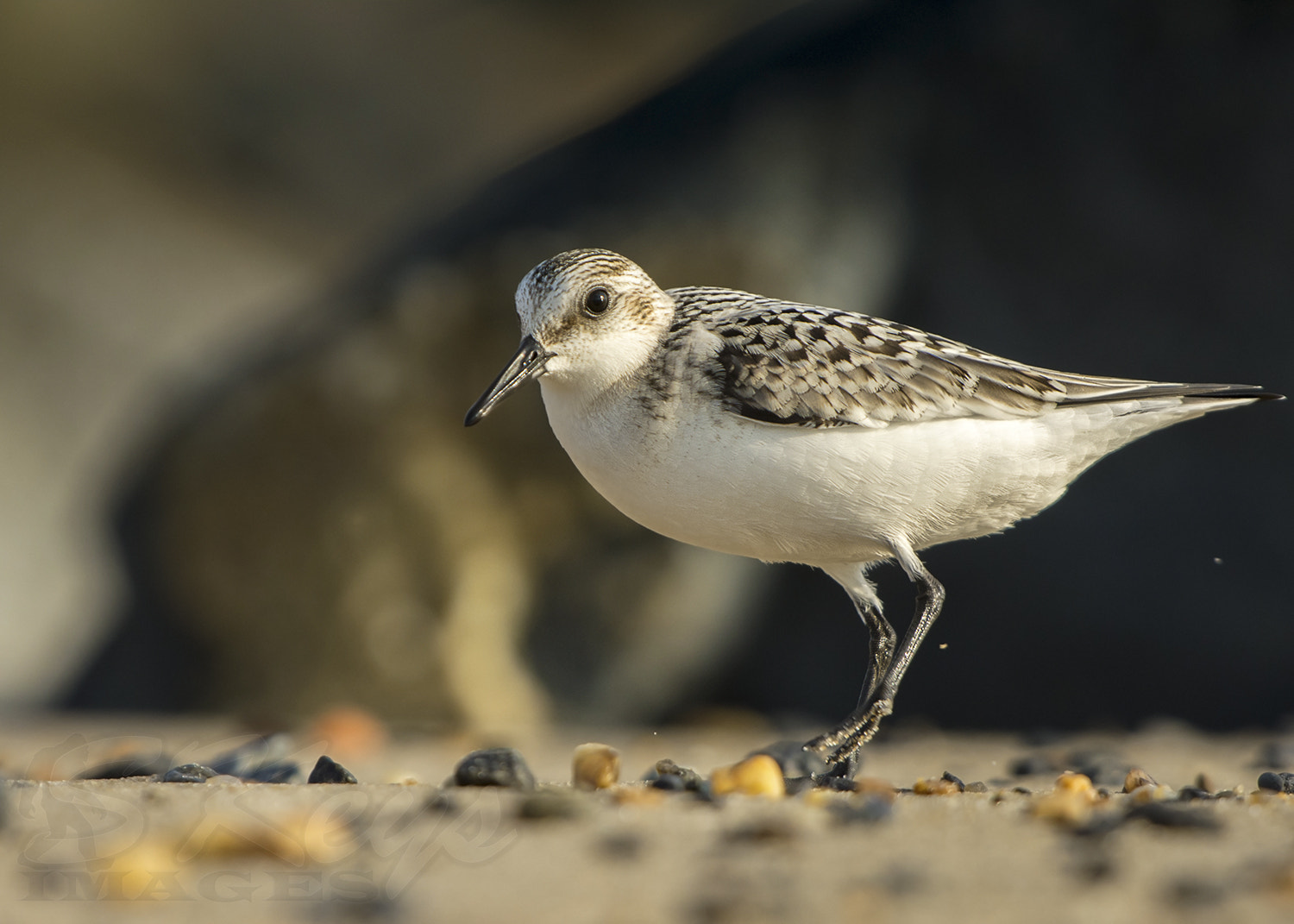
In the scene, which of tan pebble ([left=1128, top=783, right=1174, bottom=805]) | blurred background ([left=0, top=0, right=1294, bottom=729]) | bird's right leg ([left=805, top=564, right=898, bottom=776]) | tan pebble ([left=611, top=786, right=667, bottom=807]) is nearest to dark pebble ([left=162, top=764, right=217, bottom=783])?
tan pebble ([left=611, top=786, right=667, bottom=807])

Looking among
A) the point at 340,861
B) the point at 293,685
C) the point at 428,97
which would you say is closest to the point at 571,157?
the point at 293,685

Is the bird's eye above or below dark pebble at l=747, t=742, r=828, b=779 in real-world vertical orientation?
above

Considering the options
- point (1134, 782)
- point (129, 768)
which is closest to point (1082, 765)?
point (1134, 782)

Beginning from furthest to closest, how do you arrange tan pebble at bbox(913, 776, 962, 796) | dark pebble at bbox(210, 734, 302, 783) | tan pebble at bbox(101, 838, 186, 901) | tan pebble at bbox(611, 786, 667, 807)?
dark pebble at bbox(210, 734, 302, 783) → tan pebble at bbox(913, 776, 962, 796) → tan pebble at bbox(611, 786, 667, 807) → tan pebble at bbox(101, 838, 186, 901)

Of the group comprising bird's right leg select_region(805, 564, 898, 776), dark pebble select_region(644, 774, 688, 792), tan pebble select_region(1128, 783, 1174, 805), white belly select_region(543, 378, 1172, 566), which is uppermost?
white belly select_region(543, 378, 1172, 566)

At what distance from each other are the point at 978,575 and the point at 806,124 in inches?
141

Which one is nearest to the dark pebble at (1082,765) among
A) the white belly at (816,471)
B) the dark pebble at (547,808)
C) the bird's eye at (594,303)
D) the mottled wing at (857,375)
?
the white belly at (816,471)

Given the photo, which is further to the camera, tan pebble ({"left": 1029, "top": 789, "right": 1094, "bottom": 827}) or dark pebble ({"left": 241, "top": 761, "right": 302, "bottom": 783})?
dark pebble ({"left": 241, "top": 761, "right": 302, "bottom": 783})

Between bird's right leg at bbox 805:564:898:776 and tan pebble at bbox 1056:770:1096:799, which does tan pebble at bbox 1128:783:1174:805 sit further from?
bird's right leg at bbox 805:564:898:776

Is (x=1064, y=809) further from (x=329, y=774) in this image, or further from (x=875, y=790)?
(x=329, y=774)

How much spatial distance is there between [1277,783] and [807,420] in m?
2.14

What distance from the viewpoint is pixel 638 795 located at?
3715 mm

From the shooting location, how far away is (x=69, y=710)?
959cm

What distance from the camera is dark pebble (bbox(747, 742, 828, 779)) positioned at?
15.2ft
